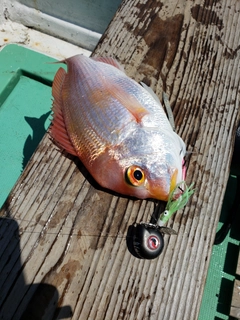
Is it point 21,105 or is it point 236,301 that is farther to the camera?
point 21,105

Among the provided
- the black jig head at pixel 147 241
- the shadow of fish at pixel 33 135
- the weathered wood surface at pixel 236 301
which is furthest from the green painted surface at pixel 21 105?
the weathered wood surface at pixel 236 301

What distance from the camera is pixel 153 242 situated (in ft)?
4.80

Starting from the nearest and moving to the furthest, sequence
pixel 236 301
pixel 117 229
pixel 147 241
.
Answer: pixel 147 241, pixel 117 229, pixel 236 301

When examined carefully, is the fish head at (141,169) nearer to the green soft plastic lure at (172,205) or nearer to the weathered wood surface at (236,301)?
the green soft plastic lure at (172,205)

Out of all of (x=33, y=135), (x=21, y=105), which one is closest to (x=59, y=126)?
(x=33, y=135)

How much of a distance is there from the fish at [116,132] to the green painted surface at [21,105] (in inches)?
49.1

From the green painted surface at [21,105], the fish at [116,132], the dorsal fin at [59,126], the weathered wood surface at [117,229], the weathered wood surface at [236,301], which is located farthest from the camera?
the green painted surface at [21,105]

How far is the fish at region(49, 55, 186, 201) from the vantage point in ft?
5.03

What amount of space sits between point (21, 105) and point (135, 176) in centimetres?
210

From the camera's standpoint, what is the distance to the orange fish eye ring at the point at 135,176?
150 cm

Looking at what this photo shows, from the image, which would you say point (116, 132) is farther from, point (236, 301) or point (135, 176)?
point (236, 301)

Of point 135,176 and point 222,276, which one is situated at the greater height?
point 135,176

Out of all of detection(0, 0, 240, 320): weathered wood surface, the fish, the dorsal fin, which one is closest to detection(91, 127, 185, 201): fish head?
the fish

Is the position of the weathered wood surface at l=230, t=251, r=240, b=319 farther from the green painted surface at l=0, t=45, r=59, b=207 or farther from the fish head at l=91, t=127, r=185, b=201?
the green painted surface at l=0, t=45, r=59, b=207
